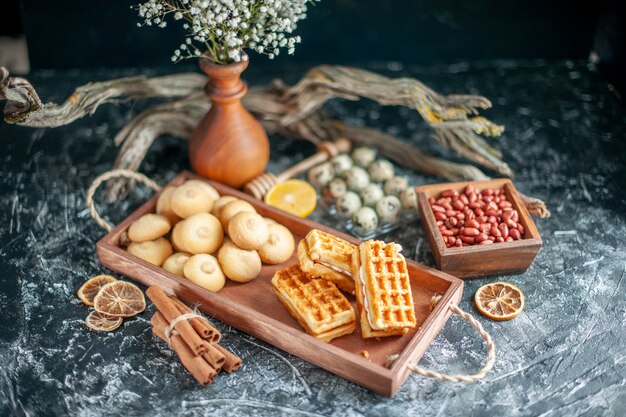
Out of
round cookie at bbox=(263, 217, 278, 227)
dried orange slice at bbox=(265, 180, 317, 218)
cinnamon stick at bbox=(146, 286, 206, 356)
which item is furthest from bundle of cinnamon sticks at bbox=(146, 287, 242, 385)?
dried orange slice at bbox=(265, 180, 317, 218)

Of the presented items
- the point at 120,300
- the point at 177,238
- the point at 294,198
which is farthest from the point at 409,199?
the point at 120,300

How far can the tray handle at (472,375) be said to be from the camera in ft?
6.59

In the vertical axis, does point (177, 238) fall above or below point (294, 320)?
above

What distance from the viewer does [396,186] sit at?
275 centimetres

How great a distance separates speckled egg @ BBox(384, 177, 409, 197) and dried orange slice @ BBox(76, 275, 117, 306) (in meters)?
1.10

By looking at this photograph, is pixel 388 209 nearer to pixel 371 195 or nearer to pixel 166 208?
pixel 371 195

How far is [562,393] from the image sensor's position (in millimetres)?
2098

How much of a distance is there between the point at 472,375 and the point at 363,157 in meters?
1.11

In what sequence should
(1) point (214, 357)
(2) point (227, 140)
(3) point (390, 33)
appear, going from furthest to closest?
(3) point (390, 33), (2) point (227, 140), (1) point (214, 357)

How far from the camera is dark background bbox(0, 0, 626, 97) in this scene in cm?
332

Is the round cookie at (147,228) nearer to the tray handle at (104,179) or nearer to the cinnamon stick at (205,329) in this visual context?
the tray handle at (104,179)

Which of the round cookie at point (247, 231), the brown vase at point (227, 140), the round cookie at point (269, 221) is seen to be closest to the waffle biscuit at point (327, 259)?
the round cookie at point (247, 231)

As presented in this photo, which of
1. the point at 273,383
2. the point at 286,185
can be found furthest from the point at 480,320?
the point at 286,185

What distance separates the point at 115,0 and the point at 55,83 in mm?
489
